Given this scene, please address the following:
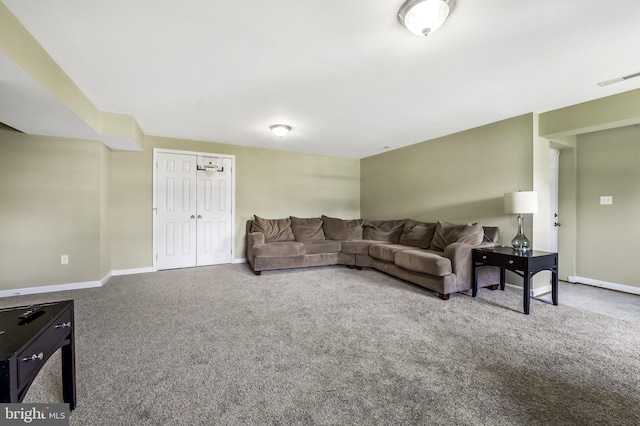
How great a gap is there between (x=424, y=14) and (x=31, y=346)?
260cm

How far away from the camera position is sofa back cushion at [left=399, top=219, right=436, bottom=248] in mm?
4348

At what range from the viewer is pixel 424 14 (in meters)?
1.62

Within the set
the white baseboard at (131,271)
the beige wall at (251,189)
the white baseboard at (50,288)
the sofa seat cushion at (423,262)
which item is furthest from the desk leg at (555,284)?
the white baseboard at (50,288)

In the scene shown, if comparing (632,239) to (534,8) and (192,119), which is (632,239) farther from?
(192,119)

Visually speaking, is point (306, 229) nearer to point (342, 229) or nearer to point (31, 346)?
point (342, 229)

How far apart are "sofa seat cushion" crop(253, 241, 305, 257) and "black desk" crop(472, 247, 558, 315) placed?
2639 mm

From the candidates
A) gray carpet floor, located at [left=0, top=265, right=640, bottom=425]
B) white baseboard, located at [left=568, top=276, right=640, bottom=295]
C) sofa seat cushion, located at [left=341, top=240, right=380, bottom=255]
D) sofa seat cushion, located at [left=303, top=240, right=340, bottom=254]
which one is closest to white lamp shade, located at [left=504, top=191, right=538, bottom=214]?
gray carpet floor, located at [left=0, top=265, right=640, bottom=425]

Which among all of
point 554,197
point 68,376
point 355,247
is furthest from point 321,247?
point 554,197

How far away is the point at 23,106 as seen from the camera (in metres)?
2.55

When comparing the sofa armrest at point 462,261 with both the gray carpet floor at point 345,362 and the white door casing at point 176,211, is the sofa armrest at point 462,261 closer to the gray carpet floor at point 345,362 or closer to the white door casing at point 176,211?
the gray carpet floor at point 345,362

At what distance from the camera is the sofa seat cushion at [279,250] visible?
4.36 meters

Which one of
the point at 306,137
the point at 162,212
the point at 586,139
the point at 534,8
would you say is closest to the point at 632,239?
the point at 586,139

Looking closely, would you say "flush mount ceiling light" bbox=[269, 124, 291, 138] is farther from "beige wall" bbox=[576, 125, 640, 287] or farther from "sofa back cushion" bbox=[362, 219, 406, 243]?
"beige wall" bbox=[576, 125, 640, 287]

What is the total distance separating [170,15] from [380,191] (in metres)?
4.87
